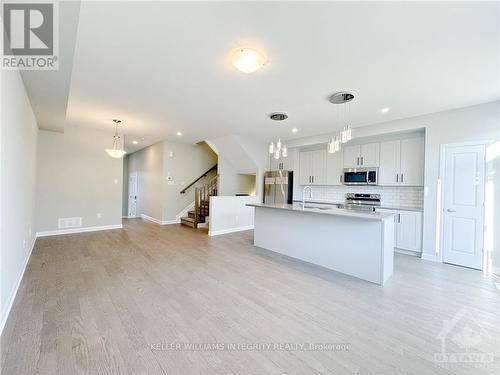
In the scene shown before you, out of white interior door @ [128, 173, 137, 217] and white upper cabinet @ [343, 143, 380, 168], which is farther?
white interior door @ [128, 173, 137, 217]

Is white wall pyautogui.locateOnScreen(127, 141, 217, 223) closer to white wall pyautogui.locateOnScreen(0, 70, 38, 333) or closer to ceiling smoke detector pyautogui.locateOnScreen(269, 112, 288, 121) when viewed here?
ceiling smoke detector pyautogui.locateOnScreen(269, 112, 288, 121)

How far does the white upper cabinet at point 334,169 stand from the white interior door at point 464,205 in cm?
211

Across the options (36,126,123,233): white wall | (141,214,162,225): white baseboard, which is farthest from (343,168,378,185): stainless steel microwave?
(36,126,123,233): white wall

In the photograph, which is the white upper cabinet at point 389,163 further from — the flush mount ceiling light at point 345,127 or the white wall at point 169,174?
the white wall at point 169,174

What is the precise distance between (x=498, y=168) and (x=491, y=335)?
2.87 m

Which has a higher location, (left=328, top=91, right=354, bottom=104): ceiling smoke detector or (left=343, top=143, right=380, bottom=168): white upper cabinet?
(left=328, top=91, right=354, bottom=104): ceiling smoke detector

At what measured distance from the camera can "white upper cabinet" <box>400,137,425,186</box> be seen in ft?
14.5

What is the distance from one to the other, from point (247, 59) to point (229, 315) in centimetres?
270

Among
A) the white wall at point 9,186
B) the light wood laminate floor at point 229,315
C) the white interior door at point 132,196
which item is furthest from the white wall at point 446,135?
the white interior door at point 132,196

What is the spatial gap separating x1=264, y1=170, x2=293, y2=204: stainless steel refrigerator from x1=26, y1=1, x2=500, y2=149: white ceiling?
2.71m

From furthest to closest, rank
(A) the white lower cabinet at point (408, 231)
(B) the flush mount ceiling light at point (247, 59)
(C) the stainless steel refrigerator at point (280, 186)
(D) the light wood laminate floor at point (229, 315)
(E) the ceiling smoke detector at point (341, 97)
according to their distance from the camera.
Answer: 1. (C) the stainless steel refrigerator at point (280, 186)
2. (A) the white lower cabinet at point (408, 231)
3. (E) the ceiling smoke detector at point (341, 97)
4. (B) the flush mount ceiling light at point (247, 59)
5. (D) the light wood laminate floor at point (229, 315)

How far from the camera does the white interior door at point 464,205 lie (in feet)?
11.8

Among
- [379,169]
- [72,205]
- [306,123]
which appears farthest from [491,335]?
[72,205]

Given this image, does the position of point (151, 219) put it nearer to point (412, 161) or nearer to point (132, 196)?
point (132, 196)
